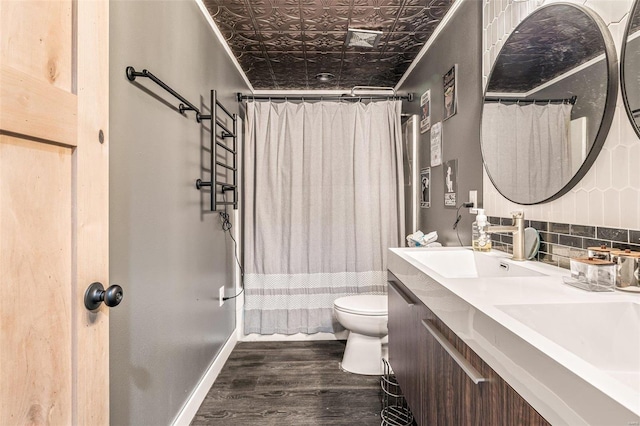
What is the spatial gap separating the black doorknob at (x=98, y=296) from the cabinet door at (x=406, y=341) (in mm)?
933

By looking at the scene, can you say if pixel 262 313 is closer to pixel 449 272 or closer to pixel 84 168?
pixel 449 272

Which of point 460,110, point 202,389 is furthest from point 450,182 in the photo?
point 202,389

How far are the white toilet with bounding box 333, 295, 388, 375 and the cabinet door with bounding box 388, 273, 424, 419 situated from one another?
40cm

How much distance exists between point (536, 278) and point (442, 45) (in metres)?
1.68

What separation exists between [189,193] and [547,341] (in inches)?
62.1

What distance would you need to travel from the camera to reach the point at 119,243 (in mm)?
1081

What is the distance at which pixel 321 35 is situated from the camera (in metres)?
2.20

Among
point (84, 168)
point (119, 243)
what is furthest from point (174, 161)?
point (84, 168)

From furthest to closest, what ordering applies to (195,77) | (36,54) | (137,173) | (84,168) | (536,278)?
(195,77) → (137,173) → (536,278) → (84,168) → (36,54)

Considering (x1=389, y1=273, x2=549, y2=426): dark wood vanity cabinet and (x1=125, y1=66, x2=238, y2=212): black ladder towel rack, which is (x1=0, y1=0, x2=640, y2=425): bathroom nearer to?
(x1=125, y1=66, x2=238, y2=212): black ladder towel rack

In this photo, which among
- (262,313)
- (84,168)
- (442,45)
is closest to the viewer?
(84,168)

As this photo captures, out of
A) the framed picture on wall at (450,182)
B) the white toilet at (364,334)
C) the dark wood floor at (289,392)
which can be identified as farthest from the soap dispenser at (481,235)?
the dark wood floor at (289,392)

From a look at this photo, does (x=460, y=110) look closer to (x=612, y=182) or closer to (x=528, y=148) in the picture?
(x=528, y=148)

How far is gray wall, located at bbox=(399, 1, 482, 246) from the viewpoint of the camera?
1.69m
